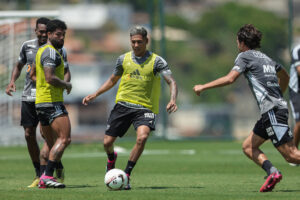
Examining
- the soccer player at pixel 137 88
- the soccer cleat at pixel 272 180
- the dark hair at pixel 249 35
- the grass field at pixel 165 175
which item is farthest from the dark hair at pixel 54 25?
the soccer cleat at pixel 272 180

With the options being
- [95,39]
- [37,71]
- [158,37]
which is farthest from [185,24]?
[37,71]

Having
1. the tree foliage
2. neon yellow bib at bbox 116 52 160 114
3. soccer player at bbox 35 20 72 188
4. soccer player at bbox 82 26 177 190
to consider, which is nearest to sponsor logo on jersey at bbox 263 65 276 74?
soccer player at bbox 82 26 177 190

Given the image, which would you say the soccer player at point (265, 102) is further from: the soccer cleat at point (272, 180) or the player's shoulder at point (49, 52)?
the player's shoulder at point (49, 52)

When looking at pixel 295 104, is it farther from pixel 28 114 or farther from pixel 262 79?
pixel 28 114

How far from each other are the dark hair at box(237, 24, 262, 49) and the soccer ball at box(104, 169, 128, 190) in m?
2.33

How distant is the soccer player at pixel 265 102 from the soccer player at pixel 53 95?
2.13 metres

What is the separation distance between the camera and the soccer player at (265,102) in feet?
32.0

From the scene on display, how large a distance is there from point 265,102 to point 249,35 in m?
0.87

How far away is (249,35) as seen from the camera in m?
9.97

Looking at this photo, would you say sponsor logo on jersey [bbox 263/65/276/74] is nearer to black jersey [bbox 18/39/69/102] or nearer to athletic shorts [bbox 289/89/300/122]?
black jersey [bbox 18/39/69/102]

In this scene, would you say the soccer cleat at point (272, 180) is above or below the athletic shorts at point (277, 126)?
below

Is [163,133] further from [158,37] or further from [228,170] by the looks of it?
[228,170]

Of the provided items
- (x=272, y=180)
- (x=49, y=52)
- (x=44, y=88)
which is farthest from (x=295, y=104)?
(x=49, y=52)

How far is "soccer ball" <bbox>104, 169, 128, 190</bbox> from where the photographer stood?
1012cm
